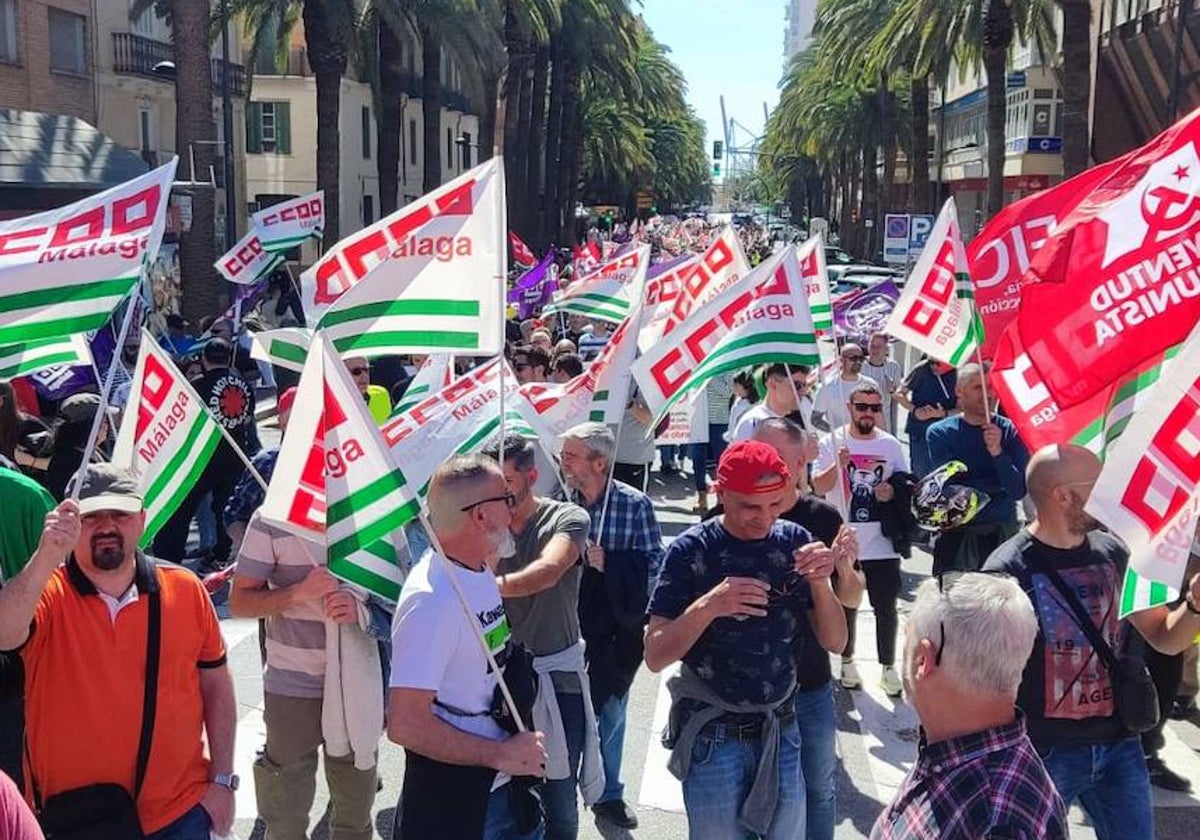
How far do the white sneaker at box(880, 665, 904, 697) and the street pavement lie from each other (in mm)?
49

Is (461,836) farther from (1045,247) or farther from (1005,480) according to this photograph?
(1005,480)

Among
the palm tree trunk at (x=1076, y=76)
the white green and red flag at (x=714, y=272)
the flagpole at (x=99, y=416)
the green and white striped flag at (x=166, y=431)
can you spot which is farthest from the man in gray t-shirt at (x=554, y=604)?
the palm tree trunk at (x=1076, y=76)

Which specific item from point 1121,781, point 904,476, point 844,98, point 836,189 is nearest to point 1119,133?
point 844,98

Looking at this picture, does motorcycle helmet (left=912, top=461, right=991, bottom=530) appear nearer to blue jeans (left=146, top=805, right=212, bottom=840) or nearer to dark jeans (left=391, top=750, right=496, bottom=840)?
dark jeans (left=391, top=750, right=496, bottom=840)

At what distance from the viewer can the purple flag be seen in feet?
44.5

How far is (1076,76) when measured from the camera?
2169cm

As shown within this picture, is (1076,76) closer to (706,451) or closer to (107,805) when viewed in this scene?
(706,451)

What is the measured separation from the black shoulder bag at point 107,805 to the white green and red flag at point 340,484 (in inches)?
23.3

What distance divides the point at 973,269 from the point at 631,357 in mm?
1762

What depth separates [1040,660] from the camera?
13.6ft

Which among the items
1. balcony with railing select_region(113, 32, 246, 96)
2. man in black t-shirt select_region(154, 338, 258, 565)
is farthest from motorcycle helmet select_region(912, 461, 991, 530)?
balcony with railing select_region(113, 32, 246, 96)

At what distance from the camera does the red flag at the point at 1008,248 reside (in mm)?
5832

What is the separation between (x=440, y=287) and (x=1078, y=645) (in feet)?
9.05

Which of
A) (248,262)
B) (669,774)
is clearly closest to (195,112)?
(248,262)
